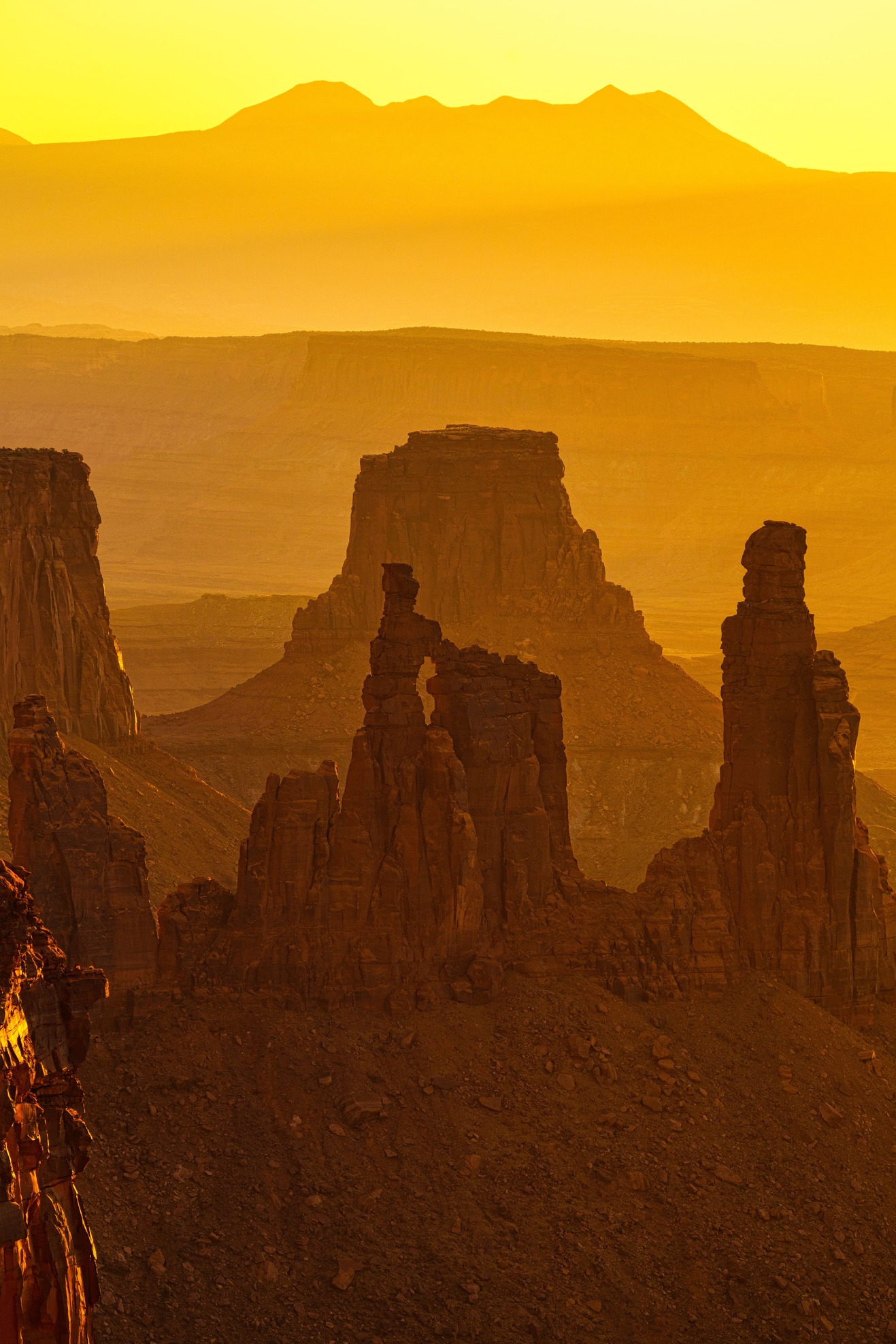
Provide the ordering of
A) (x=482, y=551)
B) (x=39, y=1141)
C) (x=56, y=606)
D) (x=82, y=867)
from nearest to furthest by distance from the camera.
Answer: (x=39, y=1141), (x=82, y=867), (x=56, y=606), (x=482, y=551)

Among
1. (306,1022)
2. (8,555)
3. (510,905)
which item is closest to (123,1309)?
(306,1022)

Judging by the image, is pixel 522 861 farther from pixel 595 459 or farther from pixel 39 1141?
pixel 595 459

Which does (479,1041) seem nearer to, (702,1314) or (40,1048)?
(702,1314)

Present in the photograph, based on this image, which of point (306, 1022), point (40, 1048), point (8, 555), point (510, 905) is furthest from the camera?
point (8, 555)

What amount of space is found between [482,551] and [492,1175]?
147 feet

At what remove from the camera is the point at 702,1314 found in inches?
1150

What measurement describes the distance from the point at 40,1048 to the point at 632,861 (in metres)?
45.0

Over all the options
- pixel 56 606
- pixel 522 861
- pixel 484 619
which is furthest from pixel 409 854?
pixel 484 619

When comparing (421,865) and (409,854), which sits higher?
(409,854)

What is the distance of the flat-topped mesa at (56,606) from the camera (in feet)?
180

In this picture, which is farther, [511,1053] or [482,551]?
[482,551]

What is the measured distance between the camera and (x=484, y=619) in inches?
2889

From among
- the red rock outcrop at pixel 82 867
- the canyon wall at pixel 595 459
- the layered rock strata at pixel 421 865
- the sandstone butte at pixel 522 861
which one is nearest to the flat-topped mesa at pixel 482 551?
the sandstone butte at pixel 522 861

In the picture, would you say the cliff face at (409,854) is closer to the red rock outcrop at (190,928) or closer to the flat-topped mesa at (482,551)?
the red rock outcrop at (190,928)
